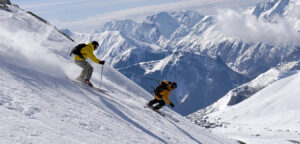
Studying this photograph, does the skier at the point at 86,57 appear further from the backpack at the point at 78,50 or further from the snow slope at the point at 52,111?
the snow slope at the point at 52,111

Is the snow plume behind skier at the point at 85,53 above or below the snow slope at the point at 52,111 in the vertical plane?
above

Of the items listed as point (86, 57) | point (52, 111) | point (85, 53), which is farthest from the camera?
point (86, 57)

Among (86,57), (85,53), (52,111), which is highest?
(85,53)

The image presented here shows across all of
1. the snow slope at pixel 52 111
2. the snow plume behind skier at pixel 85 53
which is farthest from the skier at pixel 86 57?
the snow slope at pixel 52 111

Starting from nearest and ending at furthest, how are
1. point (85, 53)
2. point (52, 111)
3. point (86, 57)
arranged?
point (52, 111) → point (85, 53) → point (86, 57)

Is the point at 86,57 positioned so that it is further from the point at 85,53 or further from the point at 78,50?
the point at 78,50

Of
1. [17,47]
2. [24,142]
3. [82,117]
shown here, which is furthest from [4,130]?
[17,47]

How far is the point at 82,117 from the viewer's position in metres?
11.5

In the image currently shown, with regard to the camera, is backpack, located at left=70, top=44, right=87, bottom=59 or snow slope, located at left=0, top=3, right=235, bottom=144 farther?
backpack, located at left=70, top=44, right=87, bottom=59

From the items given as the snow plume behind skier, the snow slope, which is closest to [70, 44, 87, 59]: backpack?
the snow plume behind skier

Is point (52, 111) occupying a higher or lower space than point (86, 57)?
lower

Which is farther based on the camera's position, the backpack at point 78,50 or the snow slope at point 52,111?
the backpack at point 78,50

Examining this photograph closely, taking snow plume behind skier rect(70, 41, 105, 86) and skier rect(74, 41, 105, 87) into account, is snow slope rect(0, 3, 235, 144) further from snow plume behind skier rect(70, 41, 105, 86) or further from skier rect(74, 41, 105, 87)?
snow plume behind skier rect(70, 41, 105, 86)

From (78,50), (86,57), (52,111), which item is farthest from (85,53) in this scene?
(52,111)
